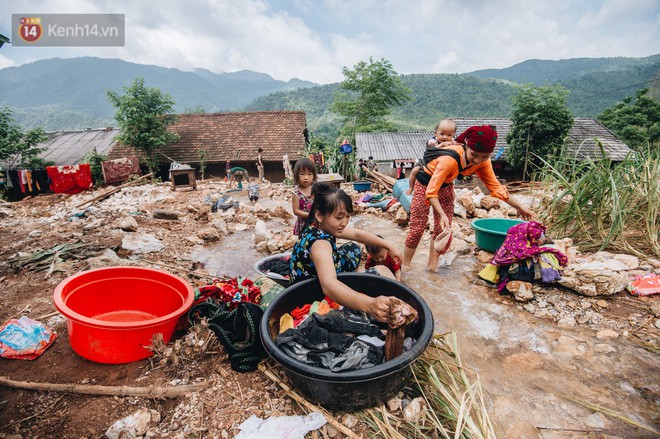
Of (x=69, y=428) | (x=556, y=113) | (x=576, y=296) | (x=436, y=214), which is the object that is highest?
(x=556, y=113)

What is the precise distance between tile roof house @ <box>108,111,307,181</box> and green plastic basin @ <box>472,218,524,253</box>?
1491 centimetres

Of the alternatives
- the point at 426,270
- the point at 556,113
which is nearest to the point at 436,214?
the point at 426,270

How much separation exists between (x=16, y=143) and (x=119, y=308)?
20045 mm

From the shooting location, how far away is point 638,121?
21625 millimetres

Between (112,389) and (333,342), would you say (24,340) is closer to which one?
(112,389)

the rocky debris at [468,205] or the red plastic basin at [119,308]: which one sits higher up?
the rocky debris at [468,205]

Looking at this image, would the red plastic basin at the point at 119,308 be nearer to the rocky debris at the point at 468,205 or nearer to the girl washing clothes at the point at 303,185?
the girl washing clothes at the point at 303,185

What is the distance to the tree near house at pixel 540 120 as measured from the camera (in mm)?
14547

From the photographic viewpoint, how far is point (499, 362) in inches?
81.8

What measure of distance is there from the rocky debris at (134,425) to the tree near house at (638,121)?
27975mm

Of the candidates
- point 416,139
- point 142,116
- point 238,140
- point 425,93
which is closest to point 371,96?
point 416,139

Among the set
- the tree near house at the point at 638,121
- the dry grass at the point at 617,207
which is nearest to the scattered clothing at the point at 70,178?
the dry grass at the point at 617,207

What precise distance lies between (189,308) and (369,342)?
1.27 metres

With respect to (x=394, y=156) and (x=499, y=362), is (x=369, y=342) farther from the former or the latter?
(x=394, y=156)
